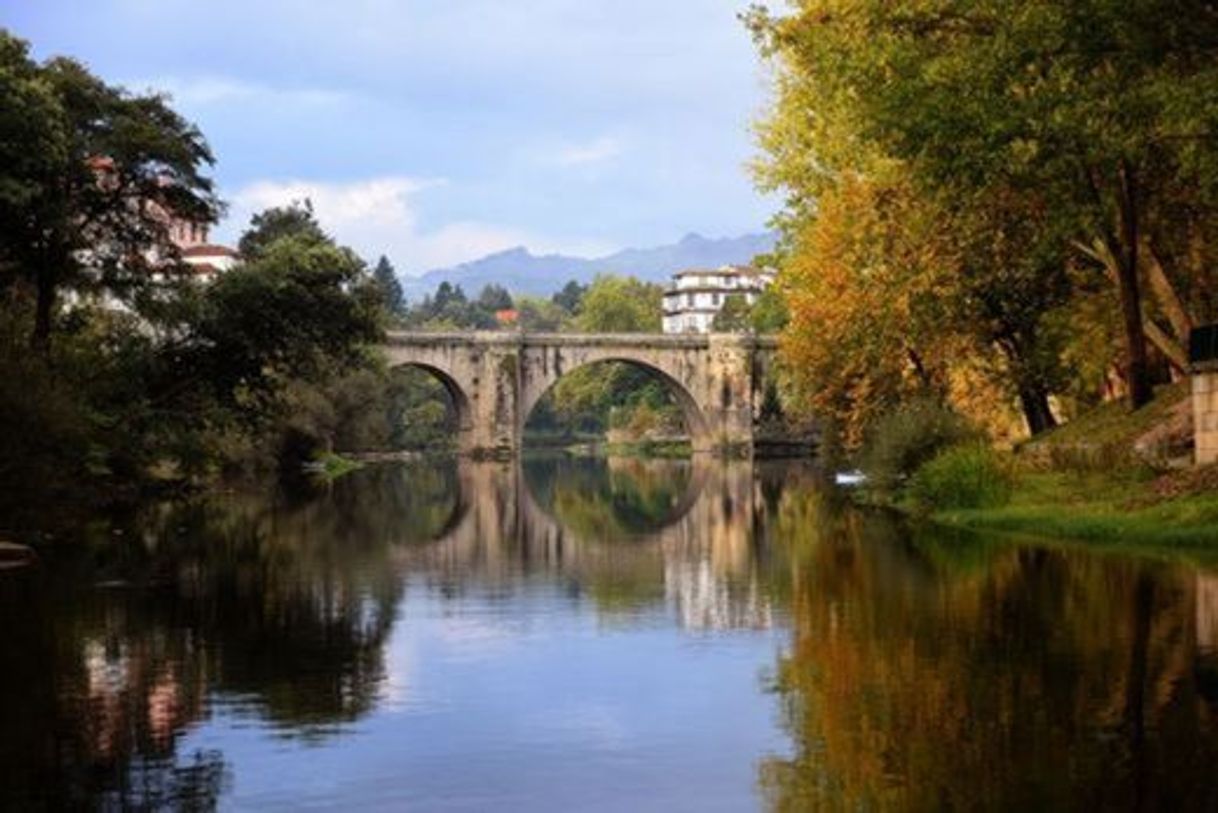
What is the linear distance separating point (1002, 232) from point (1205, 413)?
10859 mm

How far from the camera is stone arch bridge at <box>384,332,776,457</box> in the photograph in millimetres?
111312

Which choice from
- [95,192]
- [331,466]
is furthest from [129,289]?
[331,466]

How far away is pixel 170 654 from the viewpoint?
16672mm

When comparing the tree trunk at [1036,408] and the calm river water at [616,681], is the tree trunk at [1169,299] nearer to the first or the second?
the tree trunk at [1036,408]

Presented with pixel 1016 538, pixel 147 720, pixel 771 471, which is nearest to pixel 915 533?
pixel 1016 538

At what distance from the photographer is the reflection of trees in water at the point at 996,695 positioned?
10195mm

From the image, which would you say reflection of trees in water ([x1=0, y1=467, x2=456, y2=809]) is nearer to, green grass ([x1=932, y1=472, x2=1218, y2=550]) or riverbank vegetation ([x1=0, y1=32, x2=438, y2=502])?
riverbank vegetation ([x1=0, y1=32, x2=438, y2=502])

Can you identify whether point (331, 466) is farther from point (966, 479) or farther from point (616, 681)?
point (616, 681)

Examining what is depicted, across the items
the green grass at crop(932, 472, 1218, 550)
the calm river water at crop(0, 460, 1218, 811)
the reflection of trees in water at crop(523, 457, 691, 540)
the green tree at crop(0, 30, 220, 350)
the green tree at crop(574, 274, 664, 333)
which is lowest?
the reflection of trees in water at crop(523, 457, 691, 540)

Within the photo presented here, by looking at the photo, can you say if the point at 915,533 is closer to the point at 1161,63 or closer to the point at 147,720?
the point at 1161,63

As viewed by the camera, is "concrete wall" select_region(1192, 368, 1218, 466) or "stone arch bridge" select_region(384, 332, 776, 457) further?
"stone arch bridge" select_region(384, 332, 776, 457)

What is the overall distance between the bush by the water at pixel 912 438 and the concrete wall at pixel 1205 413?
9847mm

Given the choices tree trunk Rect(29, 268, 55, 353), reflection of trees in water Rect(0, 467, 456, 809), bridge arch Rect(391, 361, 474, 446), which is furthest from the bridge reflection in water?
bridge arch Rect(391, 361, 474, 446)

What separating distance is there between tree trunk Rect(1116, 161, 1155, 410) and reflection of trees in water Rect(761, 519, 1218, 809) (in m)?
13.0
